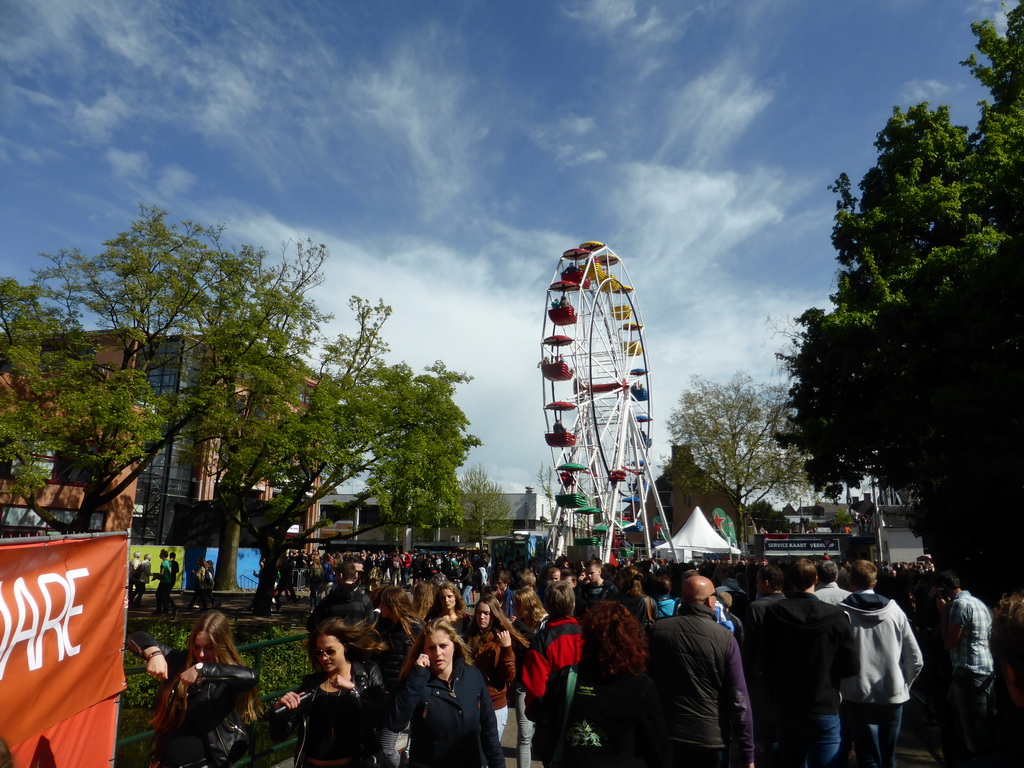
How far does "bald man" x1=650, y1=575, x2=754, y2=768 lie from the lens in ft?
13.8

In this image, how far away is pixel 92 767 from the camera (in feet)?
12.7

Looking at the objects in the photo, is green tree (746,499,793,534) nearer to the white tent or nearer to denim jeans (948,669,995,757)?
the white tent

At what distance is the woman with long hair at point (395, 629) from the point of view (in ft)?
17.8

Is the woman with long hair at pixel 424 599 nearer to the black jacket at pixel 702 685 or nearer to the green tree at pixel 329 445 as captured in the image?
the black jacket at pixel 702 685

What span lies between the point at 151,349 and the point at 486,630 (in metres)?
18.8

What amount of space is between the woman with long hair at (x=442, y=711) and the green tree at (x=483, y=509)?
59.9m

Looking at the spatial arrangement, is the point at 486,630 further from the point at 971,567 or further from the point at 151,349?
the point at 151,349

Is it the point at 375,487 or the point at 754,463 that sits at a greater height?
the point at 754,463

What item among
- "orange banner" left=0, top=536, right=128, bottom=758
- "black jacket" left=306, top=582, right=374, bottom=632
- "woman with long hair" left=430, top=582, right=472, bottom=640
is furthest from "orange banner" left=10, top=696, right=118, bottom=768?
"woman with long hair" left=430, top=582, right=472, bottom=640

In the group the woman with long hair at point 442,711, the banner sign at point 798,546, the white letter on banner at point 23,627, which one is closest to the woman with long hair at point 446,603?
the woman with long hair at point 442,711

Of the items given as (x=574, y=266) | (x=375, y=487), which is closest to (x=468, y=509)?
(x=574, y=266)

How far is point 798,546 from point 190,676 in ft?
54.6

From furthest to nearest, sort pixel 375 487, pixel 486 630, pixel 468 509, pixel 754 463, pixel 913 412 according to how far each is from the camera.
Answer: pixel 468 509 < pixel 754 463 < pixel 375 487 < pixel 913 412 < pixel 486 630

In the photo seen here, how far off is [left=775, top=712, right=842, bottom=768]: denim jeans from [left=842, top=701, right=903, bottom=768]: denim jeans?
35 centimetres
